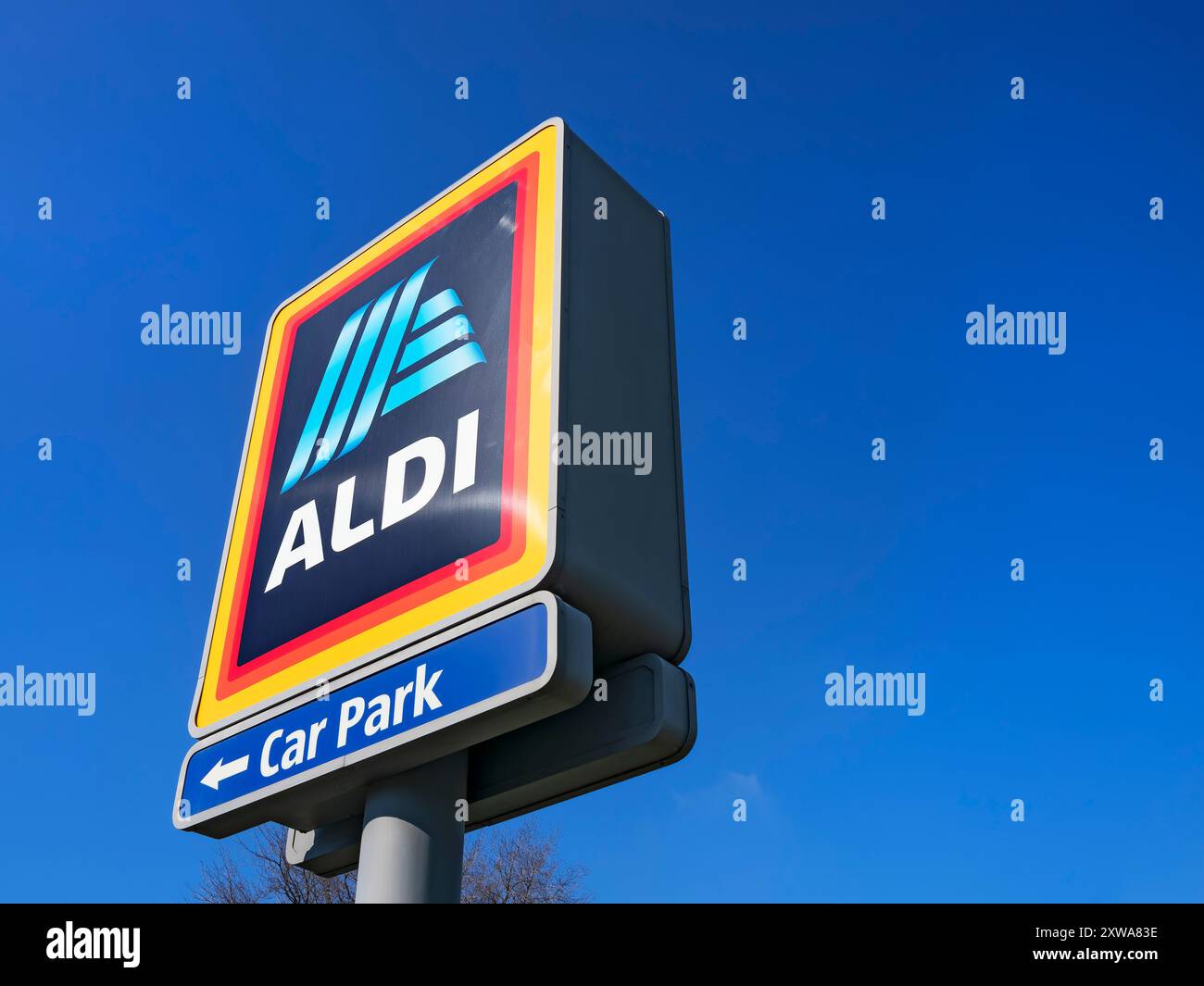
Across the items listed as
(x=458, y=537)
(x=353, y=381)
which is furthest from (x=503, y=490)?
(x=353, y=381)

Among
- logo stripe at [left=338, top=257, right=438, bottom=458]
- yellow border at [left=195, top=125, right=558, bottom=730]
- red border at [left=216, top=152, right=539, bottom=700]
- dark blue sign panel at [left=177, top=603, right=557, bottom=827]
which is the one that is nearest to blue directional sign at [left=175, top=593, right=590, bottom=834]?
dark blue sign panel at [left=177, top=603, right=557, bottom=827]

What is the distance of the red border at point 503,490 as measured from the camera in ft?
14.3

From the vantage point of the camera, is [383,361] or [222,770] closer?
[222,770]

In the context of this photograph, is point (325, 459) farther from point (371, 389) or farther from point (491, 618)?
point (491, 618)

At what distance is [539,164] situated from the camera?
17.6ft

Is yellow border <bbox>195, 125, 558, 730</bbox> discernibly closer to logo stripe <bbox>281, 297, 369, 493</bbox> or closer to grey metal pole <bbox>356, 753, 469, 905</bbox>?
logo stripe <bbox>281, 297, 369, 493</bbox>

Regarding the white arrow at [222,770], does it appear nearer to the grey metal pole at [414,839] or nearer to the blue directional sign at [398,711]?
the blue directional sign at [398,711]

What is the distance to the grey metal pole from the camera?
420 cm

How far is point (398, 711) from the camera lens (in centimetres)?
416

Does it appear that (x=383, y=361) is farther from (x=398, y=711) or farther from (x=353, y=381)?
(x=398, y=711)

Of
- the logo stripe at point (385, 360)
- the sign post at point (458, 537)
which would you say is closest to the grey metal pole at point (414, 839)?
the sign post at point (458, 537)

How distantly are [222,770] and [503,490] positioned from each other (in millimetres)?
1687

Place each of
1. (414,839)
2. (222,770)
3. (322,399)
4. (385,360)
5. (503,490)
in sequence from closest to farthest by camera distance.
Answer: (414,839) < (503,490) < (222,770) < (385,360) < (322,399)
